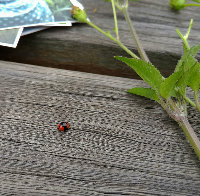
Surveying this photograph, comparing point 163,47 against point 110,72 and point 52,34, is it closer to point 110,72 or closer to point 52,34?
point 110,72

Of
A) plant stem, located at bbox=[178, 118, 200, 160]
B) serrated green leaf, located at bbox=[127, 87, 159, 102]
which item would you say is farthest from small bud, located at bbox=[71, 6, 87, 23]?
plant stem, located at bbox=[178, 118, 200, 160]

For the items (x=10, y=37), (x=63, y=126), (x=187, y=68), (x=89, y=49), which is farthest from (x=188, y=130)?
(x=10, y=37)

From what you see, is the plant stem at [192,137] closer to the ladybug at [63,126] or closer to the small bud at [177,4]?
the ladybug at [63,126]

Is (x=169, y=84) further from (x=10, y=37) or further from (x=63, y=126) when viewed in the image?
(x=10, y=37)

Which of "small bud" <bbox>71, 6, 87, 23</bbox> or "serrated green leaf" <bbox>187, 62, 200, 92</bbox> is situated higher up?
"small bud" <bbox>71, 6, 87, 23</bbox>

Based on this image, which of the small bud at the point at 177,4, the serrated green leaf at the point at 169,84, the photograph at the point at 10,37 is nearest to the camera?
Result: the serrated green leaf at the point at 169,84

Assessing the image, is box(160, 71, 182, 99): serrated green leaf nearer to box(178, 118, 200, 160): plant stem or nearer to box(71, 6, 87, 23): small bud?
box(178, 118, 200, 160): plant stem

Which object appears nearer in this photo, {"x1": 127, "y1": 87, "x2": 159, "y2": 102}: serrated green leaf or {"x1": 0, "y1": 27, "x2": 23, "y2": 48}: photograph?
{"x1": 127, "y1": 87, "x2": 159, "y2": 102}: serrated green leaf

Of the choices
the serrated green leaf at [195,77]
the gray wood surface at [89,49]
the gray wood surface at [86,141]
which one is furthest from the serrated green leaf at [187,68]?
the gray wood surface at [89,49]
